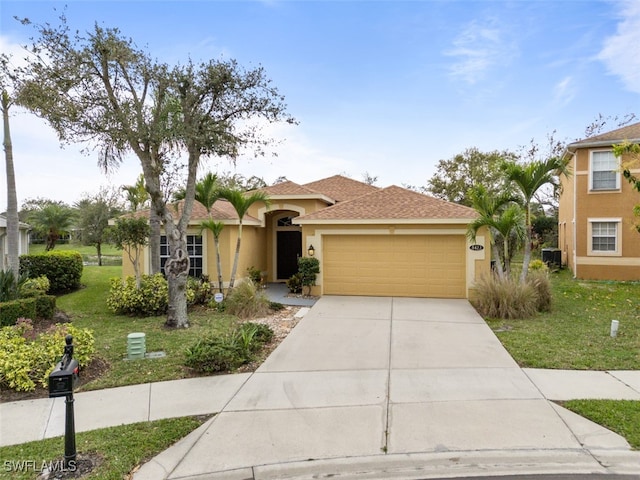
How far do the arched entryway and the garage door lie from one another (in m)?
3.43

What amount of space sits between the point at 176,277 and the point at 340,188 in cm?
1158

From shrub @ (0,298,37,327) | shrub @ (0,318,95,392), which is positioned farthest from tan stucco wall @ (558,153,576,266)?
shrub @ (0,298,37,327)

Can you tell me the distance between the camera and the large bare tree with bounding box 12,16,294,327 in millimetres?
8148

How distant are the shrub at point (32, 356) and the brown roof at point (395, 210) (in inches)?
323

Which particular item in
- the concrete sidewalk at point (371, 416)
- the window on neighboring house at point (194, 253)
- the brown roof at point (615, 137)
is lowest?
the concrete sidewalk at point (371, 416)

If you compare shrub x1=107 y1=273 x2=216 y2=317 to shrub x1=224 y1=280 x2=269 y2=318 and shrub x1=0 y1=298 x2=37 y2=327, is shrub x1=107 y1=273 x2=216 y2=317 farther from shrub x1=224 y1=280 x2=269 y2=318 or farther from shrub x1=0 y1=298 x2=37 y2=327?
shrub x1=0 y1=298 x2=37 y2=327

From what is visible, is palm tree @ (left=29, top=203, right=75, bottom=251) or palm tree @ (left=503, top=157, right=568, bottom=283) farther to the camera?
palm tree @ (left=29, top=203, right=75, bottom=251)

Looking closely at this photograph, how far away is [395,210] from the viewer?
13.4 metres

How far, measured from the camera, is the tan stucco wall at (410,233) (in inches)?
484

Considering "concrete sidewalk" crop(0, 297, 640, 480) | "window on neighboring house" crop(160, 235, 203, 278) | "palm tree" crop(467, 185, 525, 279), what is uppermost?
"palm tree" crop(467, 185, 525, 279)

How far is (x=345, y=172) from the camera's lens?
129 feet

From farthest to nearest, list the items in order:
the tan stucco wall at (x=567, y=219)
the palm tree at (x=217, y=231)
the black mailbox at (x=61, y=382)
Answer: the tan stucco wall at (x=567, y=219) < the palm tree at (x=217, y=231) < the black mailbox at (x=61, y=382)

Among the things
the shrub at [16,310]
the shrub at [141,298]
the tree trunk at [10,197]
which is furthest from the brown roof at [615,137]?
the tree trunk at [10,197]

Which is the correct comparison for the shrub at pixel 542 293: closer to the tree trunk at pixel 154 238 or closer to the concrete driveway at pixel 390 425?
the concrete driveway at pixel 390 425
